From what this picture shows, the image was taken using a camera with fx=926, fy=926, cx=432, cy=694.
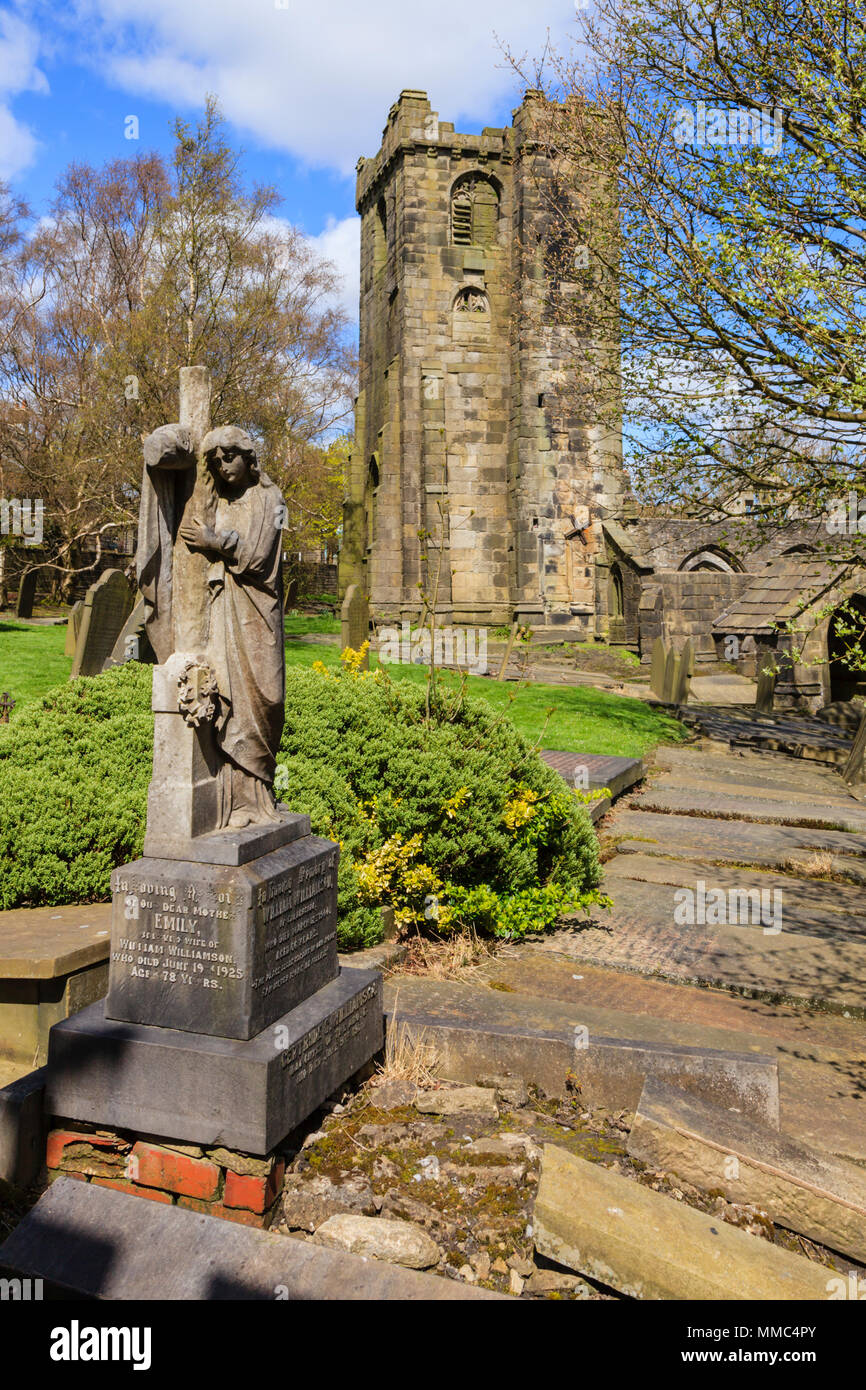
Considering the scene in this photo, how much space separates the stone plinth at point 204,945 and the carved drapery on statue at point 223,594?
1.27 feet

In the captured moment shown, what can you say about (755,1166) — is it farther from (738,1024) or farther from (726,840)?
(726,840)

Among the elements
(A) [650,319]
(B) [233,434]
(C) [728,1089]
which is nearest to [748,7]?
(A) [650,319]

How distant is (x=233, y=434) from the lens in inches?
155

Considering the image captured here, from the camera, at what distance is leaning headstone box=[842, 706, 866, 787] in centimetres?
1171

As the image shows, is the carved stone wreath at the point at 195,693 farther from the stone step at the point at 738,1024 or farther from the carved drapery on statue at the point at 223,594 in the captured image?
the stone step at the point at 738,1024

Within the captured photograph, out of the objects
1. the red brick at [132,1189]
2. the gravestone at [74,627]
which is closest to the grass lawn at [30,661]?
the gravestone at [74,627]

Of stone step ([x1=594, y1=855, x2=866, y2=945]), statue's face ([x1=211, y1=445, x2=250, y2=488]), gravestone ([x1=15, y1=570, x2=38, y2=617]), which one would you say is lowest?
stone step ([x1=594, y1=855, x2=866, y2=945])

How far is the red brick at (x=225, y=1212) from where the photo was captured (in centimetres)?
348

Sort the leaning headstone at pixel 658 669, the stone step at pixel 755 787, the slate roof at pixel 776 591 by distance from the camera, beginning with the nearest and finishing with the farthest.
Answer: the stone step at pixel 755 787 → the leaning headstone at pixel 658 669 → the slate roof at pixel 776 591

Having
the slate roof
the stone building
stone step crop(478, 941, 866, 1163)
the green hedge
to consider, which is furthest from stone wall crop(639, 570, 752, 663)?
stone step crop(478, 941, 866, 1163)

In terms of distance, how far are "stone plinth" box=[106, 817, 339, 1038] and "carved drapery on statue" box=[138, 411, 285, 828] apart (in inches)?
15.2

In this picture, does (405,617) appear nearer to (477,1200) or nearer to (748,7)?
(748,7)

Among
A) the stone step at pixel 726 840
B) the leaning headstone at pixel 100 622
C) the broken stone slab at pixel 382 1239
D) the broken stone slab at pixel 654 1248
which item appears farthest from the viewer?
the leaning headstone at pixel 100 622

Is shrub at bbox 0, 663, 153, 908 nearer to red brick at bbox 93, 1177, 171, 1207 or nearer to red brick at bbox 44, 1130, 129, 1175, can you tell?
red brick at bbox 44, 1130, 129, 1175
